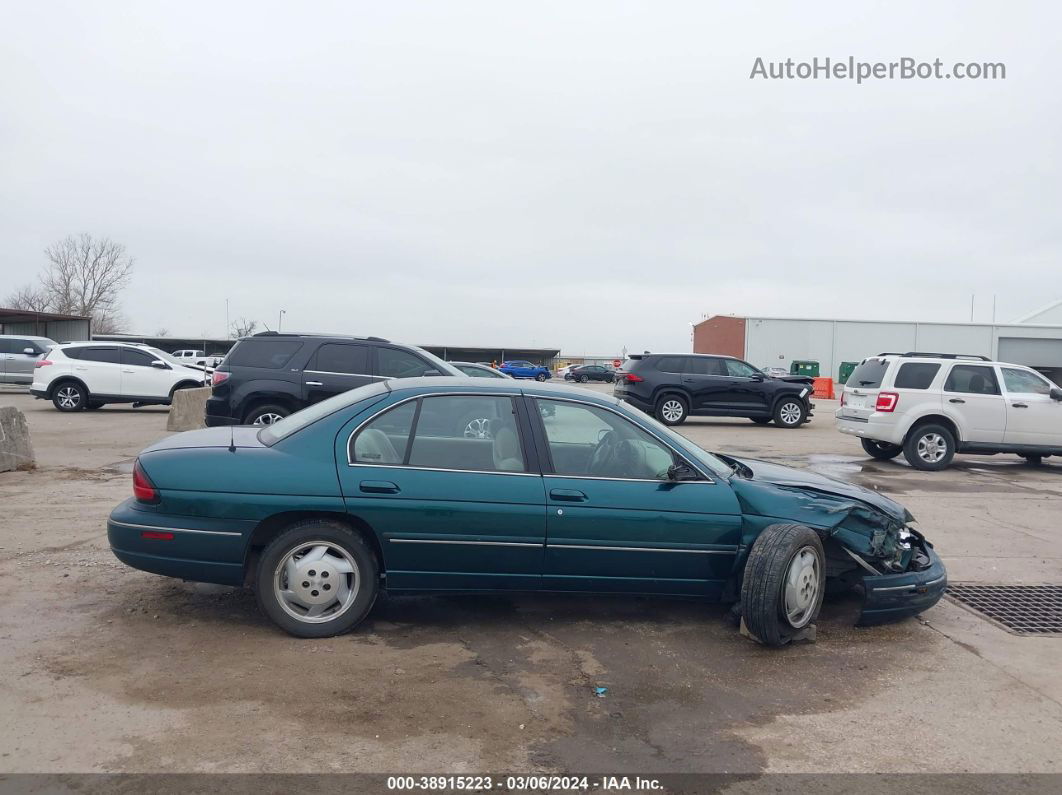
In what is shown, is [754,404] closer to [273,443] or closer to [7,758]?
[273,443]

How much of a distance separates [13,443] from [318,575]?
7.75 meters

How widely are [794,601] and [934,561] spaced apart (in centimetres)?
128

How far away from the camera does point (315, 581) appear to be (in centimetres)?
477

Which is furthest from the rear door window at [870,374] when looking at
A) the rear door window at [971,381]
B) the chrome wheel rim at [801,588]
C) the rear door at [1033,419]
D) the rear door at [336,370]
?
the chrome wheel rim at [801,588]

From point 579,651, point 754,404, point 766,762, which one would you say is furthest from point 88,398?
point 766,762

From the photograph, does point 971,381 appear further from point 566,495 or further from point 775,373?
point 775,373

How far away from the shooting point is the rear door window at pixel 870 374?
13633 mm

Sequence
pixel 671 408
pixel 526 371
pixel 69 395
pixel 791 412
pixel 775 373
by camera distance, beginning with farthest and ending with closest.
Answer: pixel 526 371 → pixel 775 373 → pixel 791 412 → pixel 69 395 → pixel 671 408

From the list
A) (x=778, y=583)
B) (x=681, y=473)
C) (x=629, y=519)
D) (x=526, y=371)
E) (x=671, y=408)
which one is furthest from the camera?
(x=526, y=371)

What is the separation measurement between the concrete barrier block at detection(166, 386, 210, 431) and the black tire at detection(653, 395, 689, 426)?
9705 millimetres

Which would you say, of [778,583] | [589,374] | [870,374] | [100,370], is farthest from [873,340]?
[778,583]

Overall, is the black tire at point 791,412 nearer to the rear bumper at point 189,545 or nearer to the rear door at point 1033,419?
the rear door at point 1033,419

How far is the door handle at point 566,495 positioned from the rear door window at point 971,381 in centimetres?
1010

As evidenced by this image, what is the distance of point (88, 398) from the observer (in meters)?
19.9
